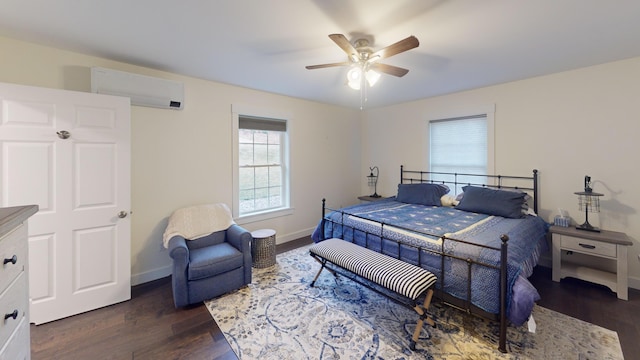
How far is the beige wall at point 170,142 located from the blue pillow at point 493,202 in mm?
2598

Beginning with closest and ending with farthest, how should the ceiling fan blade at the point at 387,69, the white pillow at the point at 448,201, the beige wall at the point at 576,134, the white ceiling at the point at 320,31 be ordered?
the white ceiling at the point at 320,31 → the ceiling fan blade at the point at 387,69 → the beige wall at the point at 576,134 → the white pillow at the point at 448,201

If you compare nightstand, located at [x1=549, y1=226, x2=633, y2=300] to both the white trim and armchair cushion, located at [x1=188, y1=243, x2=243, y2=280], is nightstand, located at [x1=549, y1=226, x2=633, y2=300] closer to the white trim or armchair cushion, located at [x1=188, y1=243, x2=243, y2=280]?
the white trim

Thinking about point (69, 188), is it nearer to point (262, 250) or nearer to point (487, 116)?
point (262, 250)

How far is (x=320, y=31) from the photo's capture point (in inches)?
86.1

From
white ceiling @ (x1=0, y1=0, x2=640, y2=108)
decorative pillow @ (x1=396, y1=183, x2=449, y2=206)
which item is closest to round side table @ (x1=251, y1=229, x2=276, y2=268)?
white ceiling @ (x1=0, y1=0, x2=640, y2=108)

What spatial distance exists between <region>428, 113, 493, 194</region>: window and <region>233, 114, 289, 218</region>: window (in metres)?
2.57

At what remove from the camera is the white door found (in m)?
2.18

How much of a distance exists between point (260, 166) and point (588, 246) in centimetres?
416

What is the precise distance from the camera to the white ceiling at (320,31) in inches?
72.9

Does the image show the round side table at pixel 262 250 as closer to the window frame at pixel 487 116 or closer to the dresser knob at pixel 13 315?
the dresser knob at pixel 13 315

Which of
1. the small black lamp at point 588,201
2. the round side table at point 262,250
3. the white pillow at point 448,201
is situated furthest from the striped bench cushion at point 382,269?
the small black lamp at point 588,201

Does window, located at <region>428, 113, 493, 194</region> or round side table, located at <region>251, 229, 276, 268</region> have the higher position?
window, located at <region>428, 113, 493, 194</region>

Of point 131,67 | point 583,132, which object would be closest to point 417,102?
point 583,132

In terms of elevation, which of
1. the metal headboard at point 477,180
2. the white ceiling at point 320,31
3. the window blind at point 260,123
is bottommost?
the metal headboard at point 477,180
